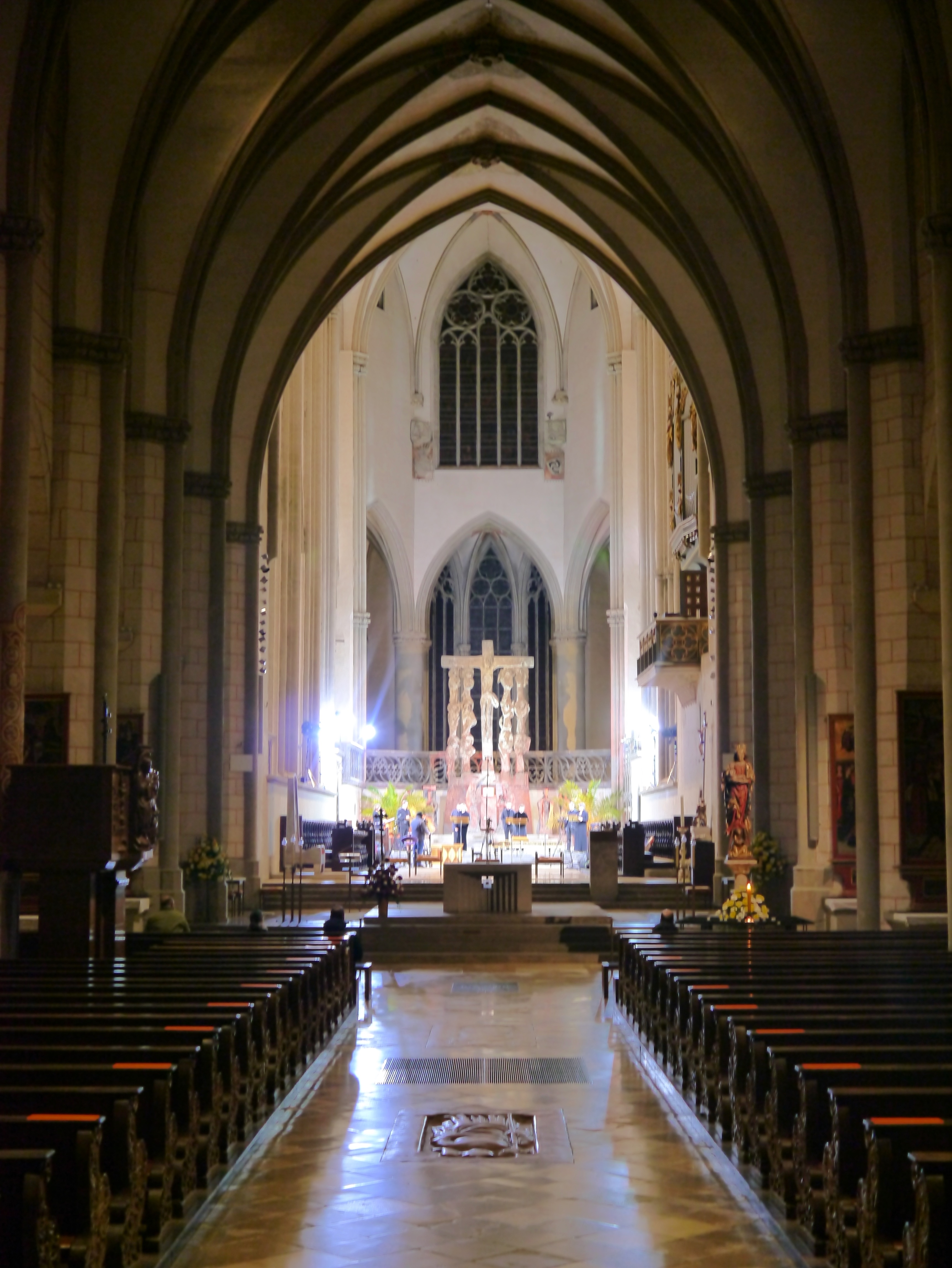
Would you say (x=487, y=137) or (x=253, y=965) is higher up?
(x=487, y=137)

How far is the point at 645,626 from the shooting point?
109 feet

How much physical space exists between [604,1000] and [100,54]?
1072 centimetres

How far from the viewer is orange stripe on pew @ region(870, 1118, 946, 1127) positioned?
4.27 metres

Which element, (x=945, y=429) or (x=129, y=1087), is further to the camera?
(x=945, y=429)

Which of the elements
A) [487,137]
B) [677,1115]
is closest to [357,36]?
[487,137]

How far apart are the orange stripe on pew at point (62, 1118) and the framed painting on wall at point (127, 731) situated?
10029 mm

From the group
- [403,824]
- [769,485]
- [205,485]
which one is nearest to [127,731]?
[205,485]

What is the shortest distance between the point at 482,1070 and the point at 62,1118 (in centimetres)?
545

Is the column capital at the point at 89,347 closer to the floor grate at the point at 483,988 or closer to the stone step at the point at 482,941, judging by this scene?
the stone step at the point at 482,941

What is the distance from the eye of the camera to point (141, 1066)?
534 centimetres

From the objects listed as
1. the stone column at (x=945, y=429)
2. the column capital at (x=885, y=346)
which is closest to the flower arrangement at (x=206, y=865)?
the stone column at (x=945, y=429)

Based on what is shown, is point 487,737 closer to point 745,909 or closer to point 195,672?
point 195,672

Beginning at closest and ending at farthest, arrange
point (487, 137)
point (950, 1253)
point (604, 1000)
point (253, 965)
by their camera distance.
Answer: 1. point (950, 1253)
2. point (253, 965)
3. point (604, 1000)
4. point (487, 137)

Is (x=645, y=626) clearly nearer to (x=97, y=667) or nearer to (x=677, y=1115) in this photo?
(x=97, y=667)
